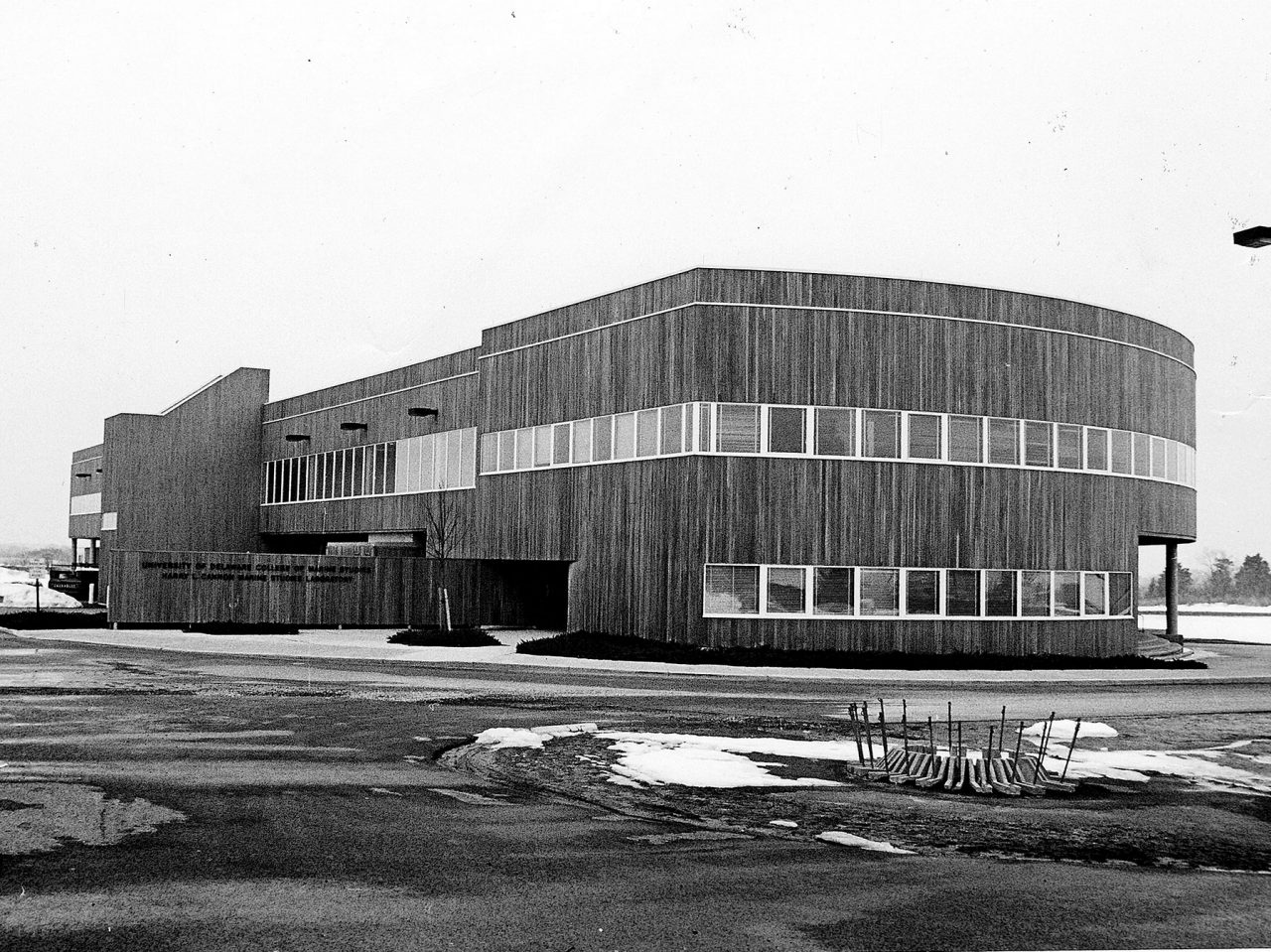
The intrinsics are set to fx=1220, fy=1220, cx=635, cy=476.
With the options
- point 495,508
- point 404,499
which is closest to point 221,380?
point 404,499

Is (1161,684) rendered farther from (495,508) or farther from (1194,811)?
(495,508)

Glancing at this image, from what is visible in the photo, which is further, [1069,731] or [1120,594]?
[1120,594]

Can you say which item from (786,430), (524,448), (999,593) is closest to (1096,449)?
(999,593)

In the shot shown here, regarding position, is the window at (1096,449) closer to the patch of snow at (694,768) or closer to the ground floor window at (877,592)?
the ground floor window at (877,592)

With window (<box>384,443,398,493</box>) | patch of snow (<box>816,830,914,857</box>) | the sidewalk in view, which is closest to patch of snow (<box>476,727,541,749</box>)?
patch of snow (<box>816,830,914,857</box>)

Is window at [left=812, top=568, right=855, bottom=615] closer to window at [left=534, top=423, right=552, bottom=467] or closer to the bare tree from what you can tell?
window at [left=534, top=423, right=552, bottom=467]

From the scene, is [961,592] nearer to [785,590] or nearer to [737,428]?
[785,590]

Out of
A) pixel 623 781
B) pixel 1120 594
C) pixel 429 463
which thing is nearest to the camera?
pixel 623 781

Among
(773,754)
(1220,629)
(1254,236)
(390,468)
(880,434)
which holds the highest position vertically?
(1254,236)

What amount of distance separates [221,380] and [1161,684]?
45064 millimetres

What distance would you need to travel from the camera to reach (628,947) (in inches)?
260

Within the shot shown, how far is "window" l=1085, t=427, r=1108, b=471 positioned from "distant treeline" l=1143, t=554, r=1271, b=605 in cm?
12835

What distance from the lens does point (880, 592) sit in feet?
96.5

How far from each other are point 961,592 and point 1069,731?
532 inches
